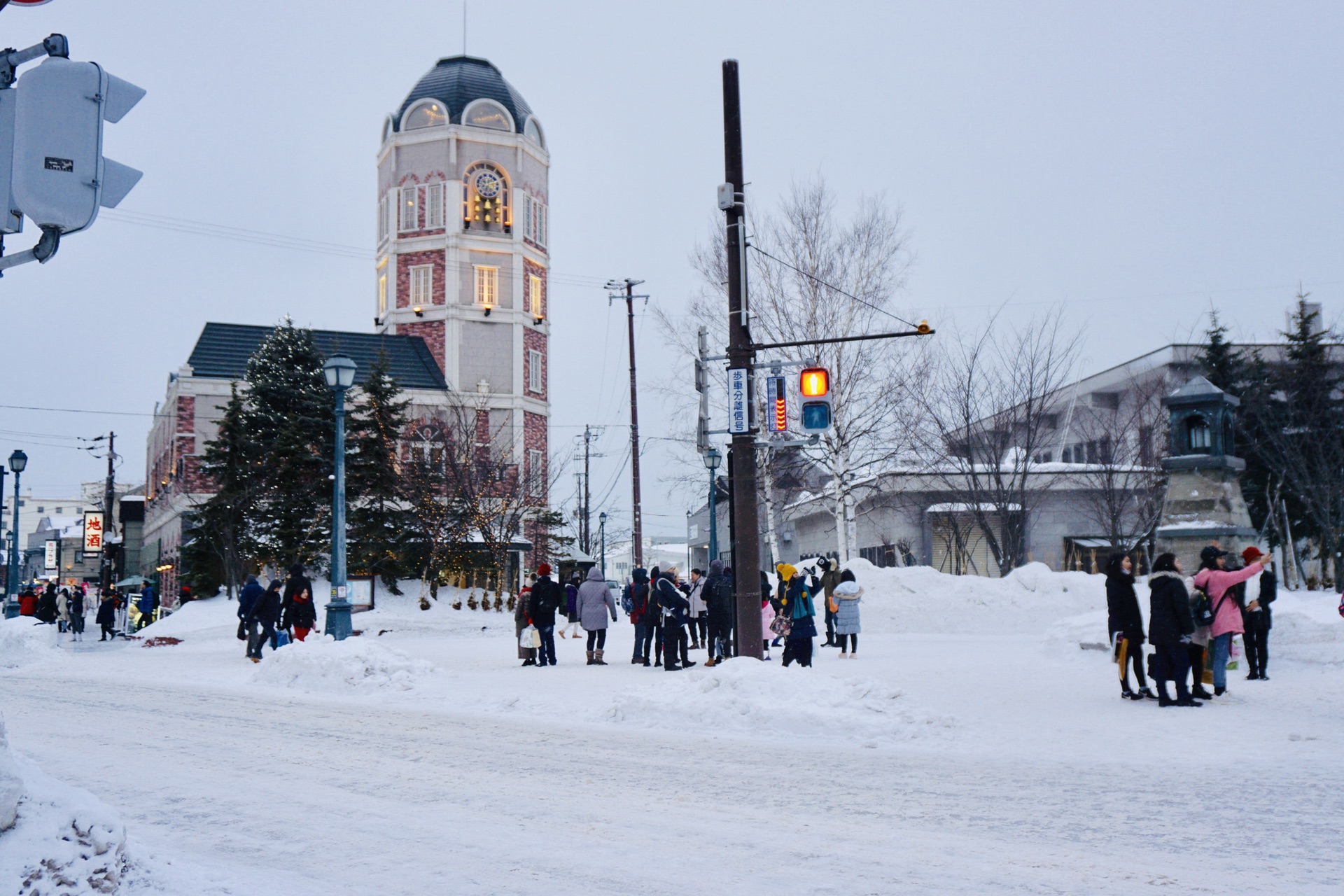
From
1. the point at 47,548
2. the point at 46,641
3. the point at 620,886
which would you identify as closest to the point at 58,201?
the point at 620,886

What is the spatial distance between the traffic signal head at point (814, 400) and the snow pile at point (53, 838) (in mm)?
9374

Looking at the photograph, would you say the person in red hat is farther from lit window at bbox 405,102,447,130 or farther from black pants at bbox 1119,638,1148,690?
lit window at bbox 405,102,447,130

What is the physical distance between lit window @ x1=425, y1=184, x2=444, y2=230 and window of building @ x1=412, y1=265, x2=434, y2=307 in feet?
6.59

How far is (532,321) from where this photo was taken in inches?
2208

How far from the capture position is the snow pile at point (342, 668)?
1513cm

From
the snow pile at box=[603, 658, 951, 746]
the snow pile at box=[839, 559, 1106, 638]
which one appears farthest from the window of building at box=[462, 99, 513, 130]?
the snow pile at box=[603, 658, 951, 746]

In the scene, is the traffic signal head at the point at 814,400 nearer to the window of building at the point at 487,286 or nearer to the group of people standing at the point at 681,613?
the group of people standing at the point at 681,613

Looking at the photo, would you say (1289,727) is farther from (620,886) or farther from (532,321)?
(532,321)

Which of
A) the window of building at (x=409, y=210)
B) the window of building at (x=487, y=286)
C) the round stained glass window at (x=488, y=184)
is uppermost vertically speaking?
the round stained glass window at (x=488, y=184)

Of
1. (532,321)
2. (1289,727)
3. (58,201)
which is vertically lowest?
(1289,727)

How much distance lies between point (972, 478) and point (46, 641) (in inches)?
973

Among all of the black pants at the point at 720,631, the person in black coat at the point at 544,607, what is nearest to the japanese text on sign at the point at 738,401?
the black pants at the point at 720,631

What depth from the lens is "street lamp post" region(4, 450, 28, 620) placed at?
32156 mm

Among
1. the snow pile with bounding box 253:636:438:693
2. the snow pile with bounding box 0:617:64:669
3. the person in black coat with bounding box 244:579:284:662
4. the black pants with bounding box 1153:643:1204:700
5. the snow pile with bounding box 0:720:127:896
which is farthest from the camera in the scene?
the snow pile with bounding box 0:617:64:669
